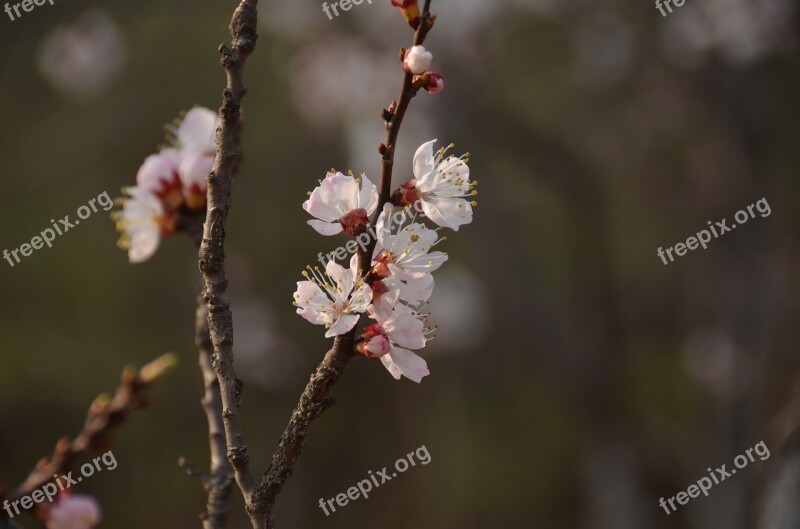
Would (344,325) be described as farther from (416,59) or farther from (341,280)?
(416,59)

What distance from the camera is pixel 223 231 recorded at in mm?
614

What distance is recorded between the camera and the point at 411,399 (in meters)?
5.14

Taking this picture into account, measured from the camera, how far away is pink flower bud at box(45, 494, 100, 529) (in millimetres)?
852

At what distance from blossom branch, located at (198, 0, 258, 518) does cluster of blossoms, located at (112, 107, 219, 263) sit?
34 centimetres

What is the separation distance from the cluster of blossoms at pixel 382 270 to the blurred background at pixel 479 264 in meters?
1.21

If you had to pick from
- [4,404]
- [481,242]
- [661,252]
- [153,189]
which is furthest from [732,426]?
[4,404]

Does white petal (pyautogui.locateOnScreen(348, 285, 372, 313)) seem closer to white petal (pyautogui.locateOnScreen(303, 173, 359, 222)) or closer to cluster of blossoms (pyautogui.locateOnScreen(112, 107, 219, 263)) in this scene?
white petal (pyautogui.locateOnScreen(303, 173, 359, 222))

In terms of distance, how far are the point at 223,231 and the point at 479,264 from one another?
2593 mm

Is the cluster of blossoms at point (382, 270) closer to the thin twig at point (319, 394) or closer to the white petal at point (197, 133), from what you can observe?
the thin twig at point (319, 394)

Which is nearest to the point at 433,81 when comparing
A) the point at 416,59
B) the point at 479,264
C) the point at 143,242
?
the point at 416,59

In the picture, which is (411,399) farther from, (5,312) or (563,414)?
(5,312)

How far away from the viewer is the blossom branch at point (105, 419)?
834mm

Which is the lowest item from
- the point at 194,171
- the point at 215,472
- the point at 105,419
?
the point at 215,472

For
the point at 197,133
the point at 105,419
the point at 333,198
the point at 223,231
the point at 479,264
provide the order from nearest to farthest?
1. the point at 223,231
2. the point at 333,198
3. the point at 105,419
4. the point at 197,133
5. the point at 479,264
